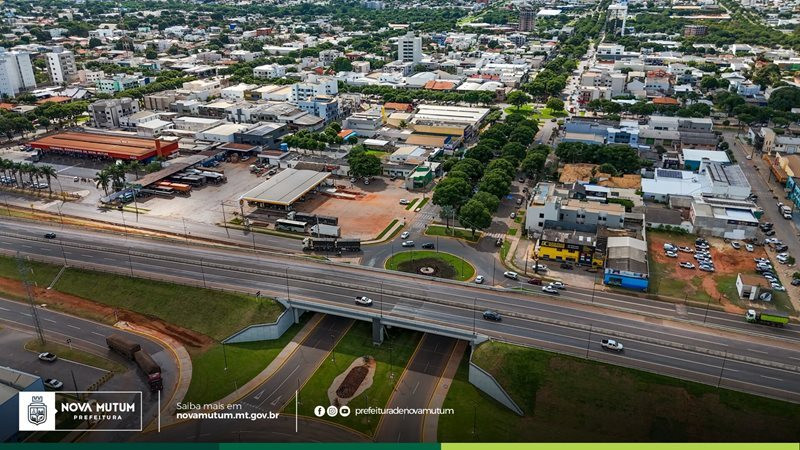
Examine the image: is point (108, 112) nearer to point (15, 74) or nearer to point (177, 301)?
point (15, 74)

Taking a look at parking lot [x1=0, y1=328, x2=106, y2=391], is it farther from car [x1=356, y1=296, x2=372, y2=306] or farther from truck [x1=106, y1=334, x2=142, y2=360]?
car [x1=356, y1=296, x2=372, y2=306]

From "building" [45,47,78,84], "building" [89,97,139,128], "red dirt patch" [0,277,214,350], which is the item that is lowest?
"red dirt patch" [0,277,214,350]

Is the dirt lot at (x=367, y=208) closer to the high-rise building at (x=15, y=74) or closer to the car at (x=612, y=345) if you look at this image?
the car at (x=612, y=345)

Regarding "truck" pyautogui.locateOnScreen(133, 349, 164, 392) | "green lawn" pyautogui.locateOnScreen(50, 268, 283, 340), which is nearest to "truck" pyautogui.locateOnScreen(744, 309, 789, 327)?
"green lawn" pyautogui.locateOnScreen(50, 268, 283, 340)

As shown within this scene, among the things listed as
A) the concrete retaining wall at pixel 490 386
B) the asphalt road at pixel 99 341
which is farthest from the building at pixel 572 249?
the asphalt road at pixel 99 341

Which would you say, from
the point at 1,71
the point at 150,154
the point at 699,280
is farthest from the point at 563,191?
the point at 1,71

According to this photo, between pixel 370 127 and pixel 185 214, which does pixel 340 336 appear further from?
pixel 370 127
